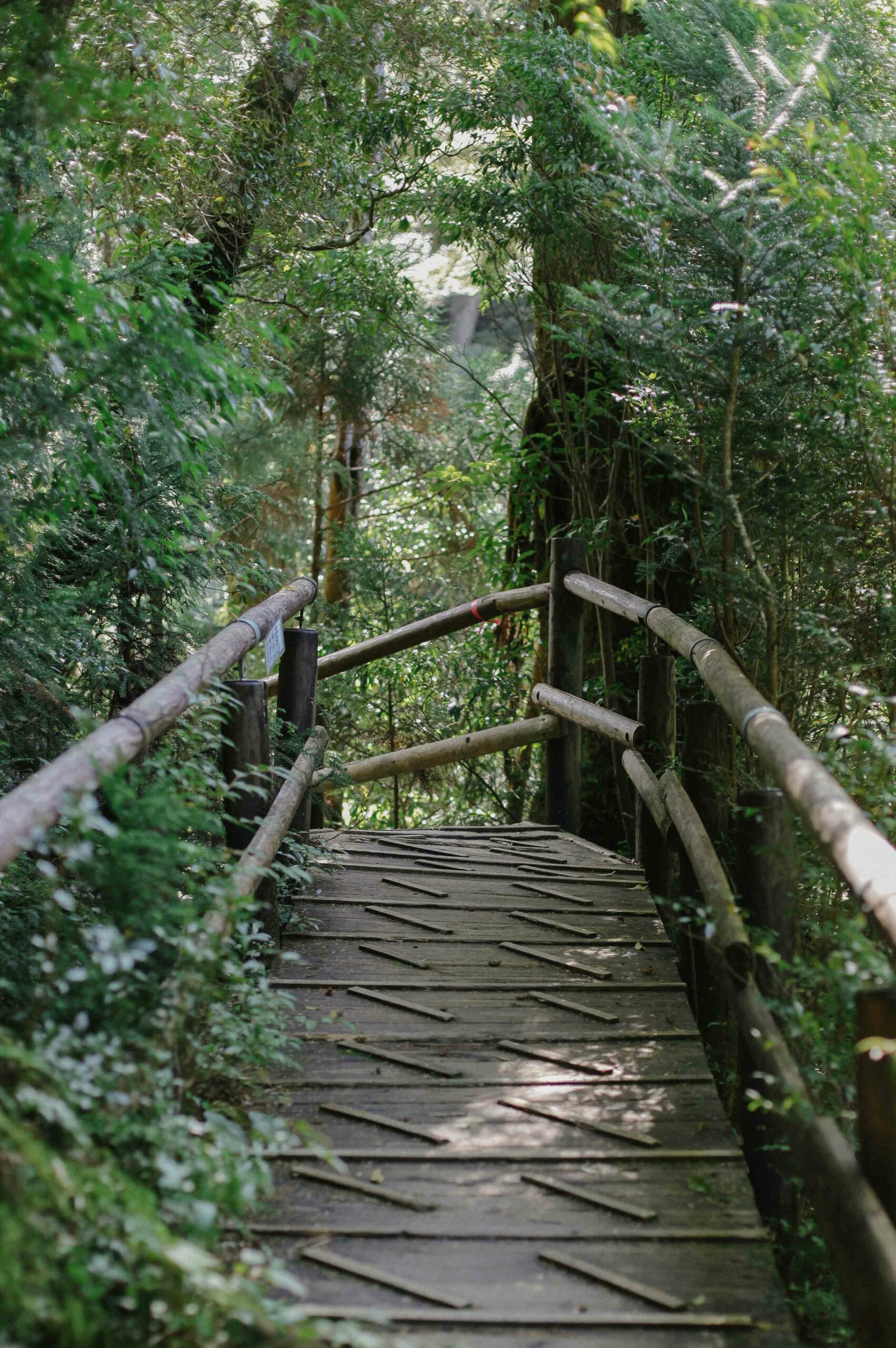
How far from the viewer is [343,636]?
8820 millimetres

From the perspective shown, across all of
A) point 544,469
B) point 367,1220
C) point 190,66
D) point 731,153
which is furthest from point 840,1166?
point 190,66

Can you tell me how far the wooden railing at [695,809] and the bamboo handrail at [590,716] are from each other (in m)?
0.01

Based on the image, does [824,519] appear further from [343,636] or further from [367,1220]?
[343,636]

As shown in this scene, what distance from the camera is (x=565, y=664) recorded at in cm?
505

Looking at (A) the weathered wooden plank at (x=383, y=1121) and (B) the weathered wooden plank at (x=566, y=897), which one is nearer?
(A) the weathered wooden plank at (x=383, y=1121)

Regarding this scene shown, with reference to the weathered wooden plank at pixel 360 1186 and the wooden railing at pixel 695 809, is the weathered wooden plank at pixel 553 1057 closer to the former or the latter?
the wooden railing at pixel 695 809

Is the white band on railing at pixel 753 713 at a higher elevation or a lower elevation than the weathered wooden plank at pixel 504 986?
higher

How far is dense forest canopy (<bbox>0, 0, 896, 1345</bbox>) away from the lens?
1789 mm

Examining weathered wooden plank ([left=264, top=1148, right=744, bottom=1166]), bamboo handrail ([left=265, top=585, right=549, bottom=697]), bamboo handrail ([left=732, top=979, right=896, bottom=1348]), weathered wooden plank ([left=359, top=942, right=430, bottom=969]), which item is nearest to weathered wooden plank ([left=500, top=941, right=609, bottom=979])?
weathered wooden plank ([left=359, top=942, right=430, bottom=969])

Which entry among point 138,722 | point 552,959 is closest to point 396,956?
point 552,959

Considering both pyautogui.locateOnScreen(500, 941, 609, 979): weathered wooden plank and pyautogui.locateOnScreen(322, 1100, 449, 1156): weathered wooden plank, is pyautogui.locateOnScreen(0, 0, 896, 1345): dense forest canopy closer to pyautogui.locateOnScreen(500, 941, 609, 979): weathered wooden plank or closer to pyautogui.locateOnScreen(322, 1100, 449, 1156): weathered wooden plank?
pyautogui.locateOnScreen(322, 1100, 449, 1156): weathered wooden plank

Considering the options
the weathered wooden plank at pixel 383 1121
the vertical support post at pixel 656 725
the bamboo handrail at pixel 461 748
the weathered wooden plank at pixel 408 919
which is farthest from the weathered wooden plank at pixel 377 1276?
the bamboo handrail at pixel 461 748

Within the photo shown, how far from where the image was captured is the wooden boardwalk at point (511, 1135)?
1.99m

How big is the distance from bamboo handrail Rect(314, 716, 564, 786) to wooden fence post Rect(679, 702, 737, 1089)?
1610 millimetres
